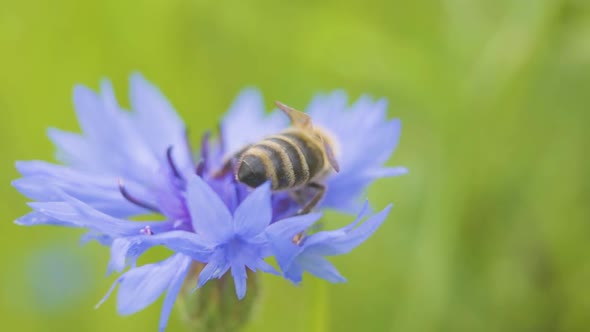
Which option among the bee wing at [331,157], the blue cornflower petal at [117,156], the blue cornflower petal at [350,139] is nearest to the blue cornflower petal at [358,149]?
the blue cornflower petal at [350,139]

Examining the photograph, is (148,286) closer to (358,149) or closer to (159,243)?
(159,243)

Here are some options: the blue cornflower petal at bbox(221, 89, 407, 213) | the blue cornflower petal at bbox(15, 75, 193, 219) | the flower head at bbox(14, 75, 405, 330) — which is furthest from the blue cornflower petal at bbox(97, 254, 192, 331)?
the blue cornflower petal at bbox(221, 89, 407, 213)

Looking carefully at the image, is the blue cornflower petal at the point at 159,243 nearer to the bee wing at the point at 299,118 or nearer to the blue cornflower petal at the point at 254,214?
the blue cornflower petal at the point at 254,214

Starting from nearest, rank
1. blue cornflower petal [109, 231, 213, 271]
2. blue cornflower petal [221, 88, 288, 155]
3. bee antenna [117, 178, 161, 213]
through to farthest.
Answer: blue cornflower petal [109, 231, 213, 271] < bee antenna [117, 178, 161, 213] < blue cornflower petal [221, 88, 288, 155]

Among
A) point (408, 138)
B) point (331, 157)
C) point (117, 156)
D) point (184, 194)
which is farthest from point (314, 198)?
Result: point (408, 138)

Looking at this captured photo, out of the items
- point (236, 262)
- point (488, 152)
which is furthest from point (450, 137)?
point (236, 262)

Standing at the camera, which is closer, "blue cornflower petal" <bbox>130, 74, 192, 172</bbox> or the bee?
the bee

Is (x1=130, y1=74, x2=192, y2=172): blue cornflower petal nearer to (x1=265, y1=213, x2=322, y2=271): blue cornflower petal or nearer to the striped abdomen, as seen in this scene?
the striped abdomen

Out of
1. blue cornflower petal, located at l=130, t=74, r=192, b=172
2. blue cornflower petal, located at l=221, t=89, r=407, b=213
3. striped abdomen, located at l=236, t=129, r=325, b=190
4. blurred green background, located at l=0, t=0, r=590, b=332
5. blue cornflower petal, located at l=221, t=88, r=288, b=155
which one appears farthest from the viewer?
blurred green background, located at l=0, t=0, r=590, b=332
